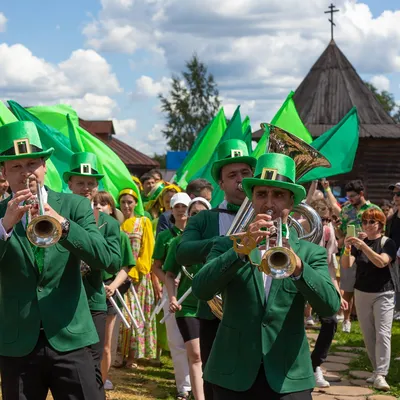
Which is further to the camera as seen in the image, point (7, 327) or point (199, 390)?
point (199, 390)

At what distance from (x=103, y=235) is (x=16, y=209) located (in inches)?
88.9

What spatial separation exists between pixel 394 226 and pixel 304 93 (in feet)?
86.7

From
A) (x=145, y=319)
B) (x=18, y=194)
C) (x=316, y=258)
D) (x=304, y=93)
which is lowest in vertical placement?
(x=145, y=319)

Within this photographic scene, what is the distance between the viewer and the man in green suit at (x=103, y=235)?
5.75 metres

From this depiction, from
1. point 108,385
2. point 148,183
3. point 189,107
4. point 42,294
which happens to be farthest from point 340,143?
point 189,107

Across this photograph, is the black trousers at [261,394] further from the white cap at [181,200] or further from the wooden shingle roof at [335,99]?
the wooden shingle roof at [335,99]

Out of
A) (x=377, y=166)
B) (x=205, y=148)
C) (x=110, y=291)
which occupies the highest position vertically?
(x=377, y=166)

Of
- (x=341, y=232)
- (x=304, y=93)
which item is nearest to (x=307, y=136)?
(x=341, y=232)

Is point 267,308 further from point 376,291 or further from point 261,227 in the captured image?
point 376,291

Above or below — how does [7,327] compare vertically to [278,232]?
below

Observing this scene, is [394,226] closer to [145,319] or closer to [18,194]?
[145,319]

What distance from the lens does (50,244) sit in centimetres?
381

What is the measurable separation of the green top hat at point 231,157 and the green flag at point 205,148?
24.2ft

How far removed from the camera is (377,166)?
113 feet
